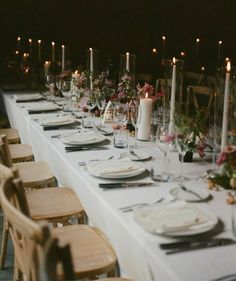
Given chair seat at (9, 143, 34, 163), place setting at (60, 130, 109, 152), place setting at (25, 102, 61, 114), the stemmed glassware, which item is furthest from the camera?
the stemmed glassware

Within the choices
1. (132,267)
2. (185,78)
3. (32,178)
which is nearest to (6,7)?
(185,78)

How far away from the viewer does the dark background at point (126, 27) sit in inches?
328

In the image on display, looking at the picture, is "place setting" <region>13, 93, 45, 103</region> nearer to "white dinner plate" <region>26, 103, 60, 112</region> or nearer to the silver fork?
"white dinner plate" <region>26, 103, 60, 112</region>

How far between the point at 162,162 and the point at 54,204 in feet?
2.11

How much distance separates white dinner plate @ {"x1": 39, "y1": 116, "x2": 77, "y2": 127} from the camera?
3.30 m

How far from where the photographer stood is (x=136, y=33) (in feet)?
29.9

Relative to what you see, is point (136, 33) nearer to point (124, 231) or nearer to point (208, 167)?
point (208, 167)

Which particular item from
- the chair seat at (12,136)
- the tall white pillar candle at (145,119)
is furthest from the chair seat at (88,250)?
the chair seat at (12,136)

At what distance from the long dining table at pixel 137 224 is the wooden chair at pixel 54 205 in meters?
0.07

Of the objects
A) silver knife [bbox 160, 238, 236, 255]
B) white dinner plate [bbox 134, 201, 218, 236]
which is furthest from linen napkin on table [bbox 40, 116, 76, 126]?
silver knife [bbox 160, 238, 236, 255]

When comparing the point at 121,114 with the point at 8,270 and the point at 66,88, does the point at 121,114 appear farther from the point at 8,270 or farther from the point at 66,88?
the point at 66,88

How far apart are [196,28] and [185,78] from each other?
2.22m

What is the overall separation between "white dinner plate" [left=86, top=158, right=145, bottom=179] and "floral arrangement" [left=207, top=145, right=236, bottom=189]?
32 centimetres

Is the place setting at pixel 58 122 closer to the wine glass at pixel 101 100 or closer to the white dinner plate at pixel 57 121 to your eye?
the white dinner plate at pixel 57 121
